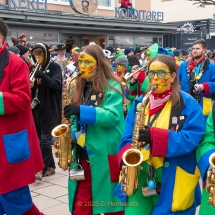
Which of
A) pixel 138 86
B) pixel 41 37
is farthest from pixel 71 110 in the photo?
pixel 41 37

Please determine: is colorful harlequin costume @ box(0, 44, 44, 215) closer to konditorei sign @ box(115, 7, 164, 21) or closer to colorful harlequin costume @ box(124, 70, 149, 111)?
colorful harlequin costume @ box(124, 70, 149, 111)

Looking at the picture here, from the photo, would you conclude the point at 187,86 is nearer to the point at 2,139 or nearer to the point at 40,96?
the point at 40,96

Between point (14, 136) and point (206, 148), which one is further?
point (14, 136)

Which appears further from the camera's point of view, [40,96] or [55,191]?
[40,96]

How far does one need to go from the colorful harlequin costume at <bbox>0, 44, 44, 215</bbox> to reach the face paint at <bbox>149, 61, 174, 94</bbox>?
3.58 feet

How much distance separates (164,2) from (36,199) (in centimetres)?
3334

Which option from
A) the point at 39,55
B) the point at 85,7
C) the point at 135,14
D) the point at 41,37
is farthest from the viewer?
the point at 135,14

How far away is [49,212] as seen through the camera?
4.66 metres

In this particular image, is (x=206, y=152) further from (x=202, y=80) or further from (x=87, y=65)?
(x=202, y=80)

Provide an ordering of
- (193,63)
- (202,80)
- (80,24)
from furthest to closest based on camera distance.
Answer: (80,24) → (193,63) → (202,80)

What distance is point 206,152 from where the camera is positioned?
2639 millimetres

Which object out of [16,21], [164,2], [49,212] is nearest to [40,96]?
[49,212]

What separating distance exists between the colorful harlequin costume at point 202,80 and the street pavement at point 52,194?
241 cm

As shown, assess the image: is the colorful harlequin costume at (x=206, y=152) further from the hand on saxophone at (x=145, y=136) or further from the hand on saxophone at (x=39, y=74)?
the hand on saxophone at (x=39, y=74)
